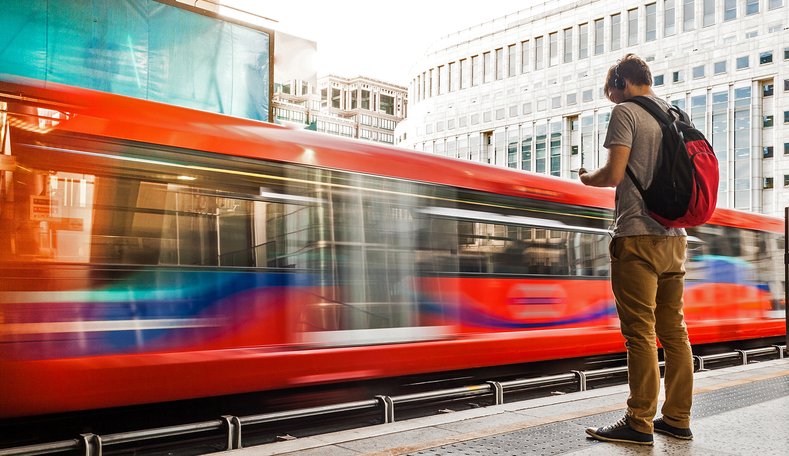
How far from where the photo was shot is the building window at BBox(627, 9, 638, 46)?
5397 cm

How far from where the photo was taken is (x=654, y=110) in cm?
401

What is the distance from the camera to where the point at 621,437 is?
12.5 ft

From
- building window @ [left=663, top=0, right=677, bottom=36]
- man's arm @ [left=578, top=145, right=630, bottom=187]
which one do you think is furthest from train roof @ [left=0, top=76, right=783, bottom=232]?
building window @ [left=663, top=0, right=677, bottom=36]

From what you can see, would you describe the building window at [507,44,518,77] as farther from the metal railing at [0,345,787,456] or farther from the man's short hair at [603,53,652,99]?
the man's short hair at [603,53,652,99]

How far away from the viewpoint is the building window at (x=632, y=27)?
5397 centimetres

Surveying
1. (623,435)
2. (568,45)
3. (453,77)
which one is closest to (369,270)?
(623,435)

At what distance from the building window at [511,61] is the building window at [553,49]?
327 cm

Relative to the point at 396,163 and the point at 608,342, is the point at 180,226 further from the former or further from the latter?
the point at 608,342

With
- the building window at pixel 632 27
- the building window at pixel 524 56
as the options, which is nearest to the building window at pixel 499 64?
the building window at pixel 524 56

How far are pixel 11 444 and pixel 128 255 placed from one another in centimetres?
165

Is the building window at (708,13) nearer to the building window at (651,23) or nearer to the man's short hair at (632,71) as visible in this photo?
the building window at (651,23)

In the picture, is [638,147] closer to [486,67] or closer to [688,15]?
[688,15]

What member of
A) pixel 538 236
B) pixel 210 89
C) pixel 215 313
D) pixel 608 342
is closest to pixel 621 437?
pixel 215 313

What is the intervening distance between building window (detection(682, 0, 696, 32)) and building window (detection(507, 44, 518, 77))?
14.7 metres
